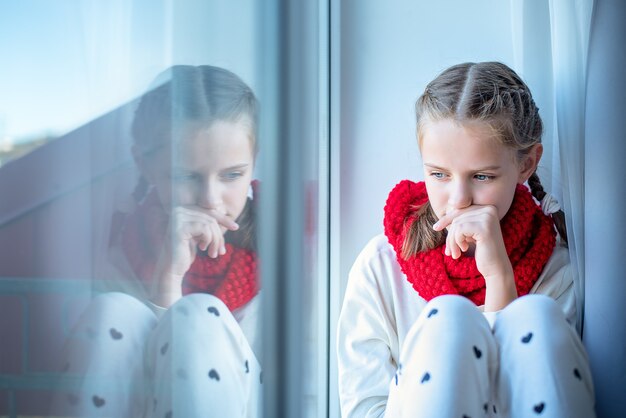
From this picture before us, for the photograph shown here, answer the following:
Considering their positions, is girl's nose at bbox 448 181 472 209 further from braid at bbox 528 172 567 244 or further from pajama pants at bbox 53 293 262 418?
pajama pants at bbox 53 293 262 418

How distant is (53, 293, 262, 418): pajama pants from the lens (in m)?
0.51

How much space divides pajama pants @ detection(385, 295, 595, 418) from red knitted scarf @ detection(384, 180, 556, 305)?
0.62ft

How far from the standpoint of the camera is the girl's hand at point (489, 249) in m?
1.22

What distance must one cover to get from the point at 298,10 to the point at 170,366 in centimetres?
65

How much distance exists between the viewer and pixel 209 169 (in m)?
0.69

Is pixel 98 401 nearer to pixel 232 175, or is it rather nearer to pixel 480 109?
pixel 232 175

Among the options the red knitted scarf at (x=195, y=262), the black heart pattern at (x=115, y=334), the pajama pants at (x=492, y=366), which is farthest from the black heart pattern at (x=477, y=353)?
the black heart pattern at (x=115, y=334)

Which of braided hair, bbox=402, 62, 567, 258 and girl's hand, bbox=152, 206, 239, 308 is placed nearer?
girl's hand, bbox=152, 206, 239, 308

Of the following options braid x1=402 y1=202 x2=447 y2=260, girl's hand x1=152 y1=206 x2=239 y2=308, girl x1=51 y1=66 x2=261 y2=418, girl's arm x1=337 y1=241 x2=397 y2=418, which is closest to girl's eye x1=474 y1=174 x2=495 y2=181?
braid x1=402 y1=202 x2=447 y2=260

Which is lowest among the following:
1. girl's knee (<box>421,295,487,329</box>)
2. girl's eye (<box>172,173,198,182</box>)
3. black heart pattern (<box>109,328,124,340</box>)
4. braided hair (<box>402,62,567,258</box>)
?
girl's knee (<box>421,295,487,329</box>)

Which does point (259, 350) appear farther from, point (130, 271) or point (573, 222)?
point (573, 222)

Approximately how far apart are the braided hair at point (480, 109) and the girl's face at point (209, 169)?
21.2 inches

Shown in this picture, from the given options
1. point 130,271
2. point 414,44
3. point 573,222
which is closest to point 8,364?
point 130,271

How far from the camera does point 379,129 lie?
5.08 ft
